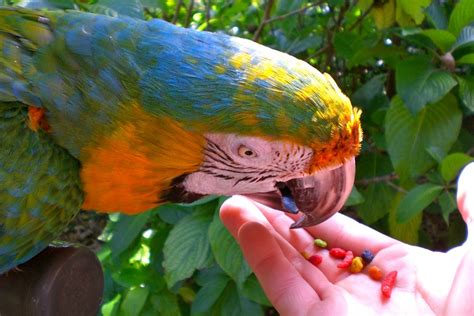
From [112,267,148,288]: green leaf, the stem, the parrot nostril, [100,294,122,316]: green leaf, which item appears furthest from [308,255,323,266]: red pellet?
→ the stem

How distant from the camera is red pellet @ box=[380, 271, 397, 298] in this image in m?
1.23

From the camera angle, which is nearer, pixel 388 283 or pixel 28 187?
pixel 28 187

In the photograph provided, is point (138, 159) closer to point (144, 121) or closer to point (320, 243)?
point (144, 121)

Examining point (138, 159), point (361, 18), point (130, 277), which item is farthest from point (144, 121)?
point (361, 18)

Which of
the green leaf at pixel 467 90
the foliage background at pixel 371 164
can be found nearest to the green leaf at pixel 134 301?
the foliage background at pixel 371 164

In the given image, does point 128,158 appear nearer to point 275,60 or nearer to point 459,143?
point 275,60

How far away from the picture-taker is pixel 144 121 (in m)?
1.00

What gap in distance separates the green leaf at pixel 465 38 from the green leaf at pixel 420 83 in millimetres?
74

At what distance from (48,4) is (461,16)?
0.97 m

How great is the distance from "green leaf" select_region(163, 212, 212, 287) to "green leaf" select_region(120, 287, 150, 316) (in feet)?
0.50

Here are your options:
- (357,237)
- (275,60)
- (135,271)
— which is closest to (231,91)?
(275,60)

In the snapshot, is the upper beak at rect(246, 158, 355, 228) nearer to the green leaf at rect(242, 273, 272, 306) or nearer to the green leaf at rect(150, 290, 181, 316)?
the green leaf at rect(242, 273, 272, 306)

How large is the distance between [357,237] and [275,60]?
58 cm

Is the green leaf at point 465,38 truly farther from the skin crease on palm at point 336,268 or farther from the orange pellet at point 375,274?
the orange pellet at point 375,274
